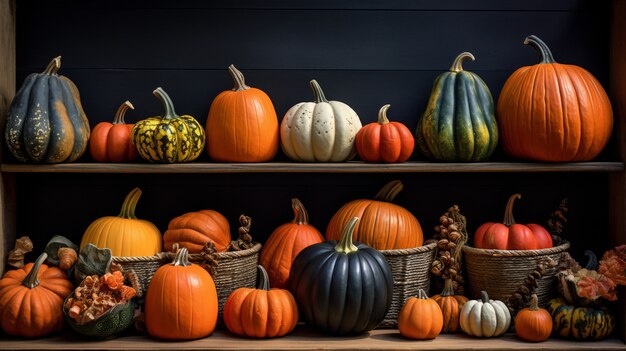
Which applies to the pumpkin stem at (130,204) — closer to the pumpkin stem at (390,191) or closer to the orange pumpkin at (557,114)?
the pumpkin stem at (390,191)

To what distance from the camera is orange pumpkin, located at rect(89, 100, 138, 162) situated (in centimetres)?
276

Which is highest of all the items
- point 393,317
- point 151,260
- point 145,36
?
point 145,36

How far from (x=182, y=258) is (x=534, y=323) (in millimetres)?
1317

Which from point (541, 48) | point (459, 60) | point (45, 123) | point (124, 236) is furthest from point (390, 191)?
point (45, 123)

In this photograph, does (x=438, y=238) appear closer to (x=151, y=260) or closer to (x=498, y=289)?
(x=498, y=289)

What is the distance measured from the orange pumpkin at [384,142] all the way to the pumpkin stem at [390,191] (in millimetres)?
158

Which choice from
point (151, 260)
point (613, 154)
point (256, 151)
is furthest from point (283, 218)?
point (613, 154)

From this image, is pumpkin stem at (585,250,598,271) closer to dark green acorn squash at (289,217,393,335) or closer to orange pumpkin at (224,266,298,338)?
dark green acorn squash at (289,217,393,335)

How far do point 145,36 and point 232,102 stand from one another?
0.55m

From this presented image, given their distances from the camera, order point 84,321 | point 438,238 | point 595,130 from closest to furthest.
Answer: point 84,321 → point 595,130 → point 438,238

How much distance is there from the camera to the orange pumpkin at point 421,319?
2.58 metres

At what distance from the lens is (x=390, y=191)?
289cm

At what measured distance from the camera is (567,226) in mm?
3039

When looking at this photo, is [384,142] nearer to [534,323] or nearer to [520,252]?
[520,252]
